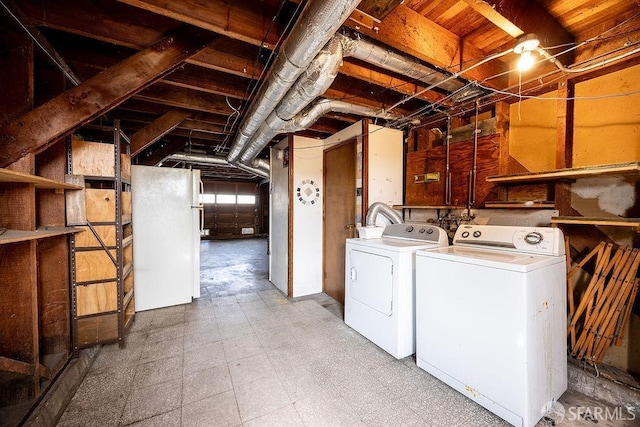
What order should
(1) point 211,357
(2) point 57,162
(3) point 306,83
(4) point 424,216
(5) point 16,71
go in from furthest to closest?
1. (4) point 424,216
2. (1) point 211,357
3. (2) point 57,162
4. (3) point 306,83
5. (5) point 16,71

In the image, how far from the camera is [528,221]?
7.39ft

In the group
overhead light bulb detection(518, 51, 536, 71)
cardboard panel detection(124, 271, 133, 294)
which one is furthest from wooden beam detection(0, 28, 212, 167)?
overhead light bulb detection(518, 51, 536, 71)

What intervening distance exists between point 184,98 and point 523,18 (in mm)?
3119

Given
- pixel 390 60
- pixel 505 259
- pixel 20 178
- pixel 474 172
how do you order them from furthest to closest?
1. pixel 474 172
2. pixel 390 60
3. pixel 505 259
4. pixel 20 178

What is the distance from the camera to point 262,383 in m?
1.86

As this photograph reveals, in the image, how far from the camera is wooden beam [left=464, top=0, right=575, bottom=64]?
5.03 ft

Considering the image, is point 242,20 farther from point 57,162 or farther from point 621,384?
point 621,384

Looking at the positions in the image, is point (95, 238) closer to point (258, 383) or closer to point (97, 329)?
point (97, 329)

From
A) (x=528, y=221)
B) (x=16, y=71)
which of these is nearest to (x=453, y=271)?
(x=528, y=221)

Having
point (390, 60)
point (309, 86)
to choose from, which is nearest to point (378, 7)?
point (390, 60)

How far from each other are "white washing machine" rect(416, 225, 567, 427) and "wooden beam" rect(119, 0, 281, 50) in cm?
200

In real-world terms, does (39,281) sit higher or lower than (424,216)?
lower

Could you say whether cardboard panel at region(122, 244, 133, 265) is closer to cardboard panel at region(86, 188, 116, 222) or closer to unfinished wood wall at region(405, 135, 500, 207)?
cardboard panel at region(86, 188, 116, 222)

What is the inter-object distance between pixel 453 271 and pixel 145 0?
2518mm
